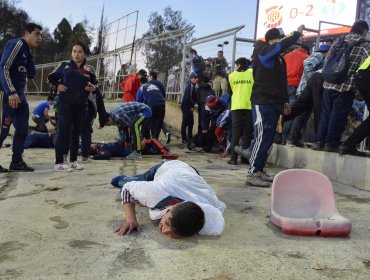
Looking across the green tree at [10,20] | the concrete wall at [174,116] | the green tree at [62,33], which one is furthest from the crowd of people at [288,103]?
the green tree at [62,33]

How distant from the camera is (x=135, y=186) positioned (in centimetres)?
334

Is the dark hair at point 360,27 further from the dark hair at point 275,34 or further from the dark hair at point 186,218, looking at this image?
the dark hair at point 186,218

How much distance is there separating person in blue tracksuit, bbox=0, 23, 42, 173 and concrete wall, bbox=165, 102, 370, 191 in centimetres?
388

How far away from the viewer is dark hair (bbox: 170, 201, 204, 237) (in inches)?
117

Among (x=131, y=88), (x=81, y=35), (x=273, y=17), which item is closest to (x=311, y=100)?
(x=131, y=88)

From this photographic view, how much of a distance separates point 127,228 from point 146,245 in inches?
11.1

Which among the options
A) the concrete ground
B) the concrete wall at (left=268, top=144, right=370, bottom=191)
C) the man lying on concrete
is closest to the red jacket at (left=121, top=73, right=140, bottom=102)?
the concrete wall at (left=268, top=144, right=370, bottom=191)

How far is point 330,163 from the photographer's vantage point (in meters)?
6.02

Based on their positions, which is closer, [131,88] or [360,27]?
[360,27]

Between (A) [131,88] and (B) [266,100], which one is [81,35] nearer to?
(A) [131,88]

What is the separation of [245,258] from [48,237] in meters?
1.36

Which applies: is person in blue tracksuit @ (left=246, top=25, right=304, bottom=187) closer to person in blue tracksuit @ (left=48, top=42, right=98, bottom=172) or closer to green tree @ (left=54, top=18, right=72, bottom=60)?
person in blue tracksuit @ (left=48, top=42, right=98, bottom=172)

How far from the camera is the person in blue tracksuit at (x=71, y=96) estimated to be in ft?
19.4

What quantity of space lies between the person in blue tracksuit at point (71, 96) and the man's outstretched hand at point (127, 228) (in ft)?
9.21
